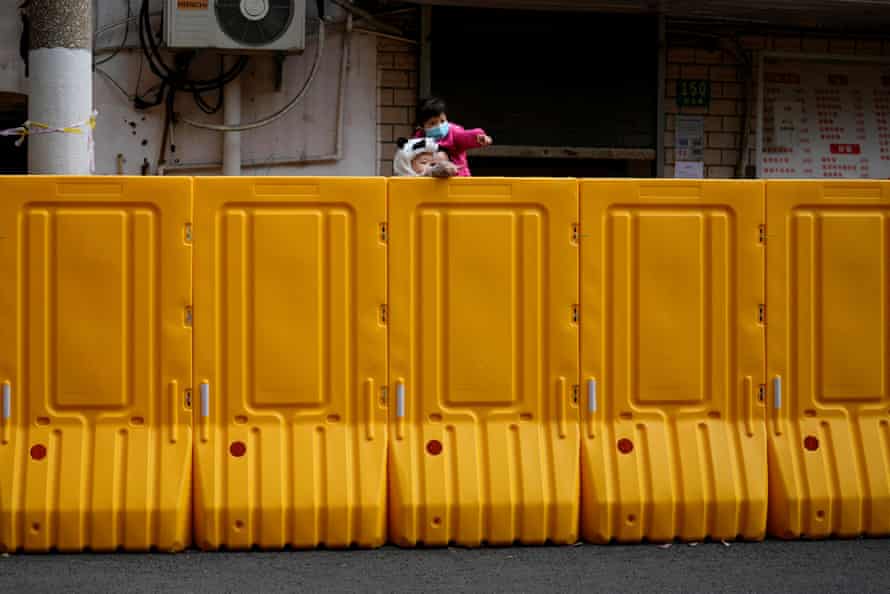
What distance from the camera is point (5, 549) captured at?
21.1 feet

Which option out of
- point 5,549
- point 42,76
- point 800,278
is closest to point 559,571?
point 800,278

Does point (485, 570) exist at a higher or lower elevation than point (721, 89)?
lower

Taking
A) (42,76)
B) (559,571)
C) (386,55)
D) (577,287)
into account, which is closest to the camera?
(559,571)

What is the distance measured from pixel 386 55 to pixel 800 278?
5184 mm

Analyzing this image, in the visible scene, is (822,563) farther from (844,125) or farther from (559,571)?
(844,125)

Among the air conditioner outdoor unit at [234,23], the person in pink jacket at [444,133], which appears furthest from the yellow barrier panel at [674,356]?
the air conditioner outdoor unit at [234,23]

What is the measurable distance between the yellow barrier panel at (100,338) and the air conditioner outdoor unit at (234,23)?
12.3 feet

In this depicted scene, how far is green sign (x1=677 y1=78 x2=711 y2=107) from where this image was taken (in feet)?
37.9

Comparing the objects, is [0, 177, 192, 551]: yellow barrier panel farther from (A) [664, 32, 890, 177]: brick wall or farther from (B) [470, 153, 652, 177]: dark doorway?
(A) [664, 32, 890, 177]: brick wall

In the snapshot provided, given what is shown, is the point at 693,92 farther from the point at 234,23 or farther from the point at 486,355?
the point at 486,355

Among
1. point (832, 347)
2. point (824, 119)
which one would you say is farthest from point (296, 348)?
point (824, 119)

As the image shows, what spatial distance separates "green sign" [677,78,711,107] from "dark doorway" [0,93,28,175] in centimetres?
595

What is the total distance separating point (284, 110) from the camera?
10820 millimetres

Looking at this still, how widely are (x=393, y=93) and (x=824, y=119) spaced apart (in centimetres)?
414
